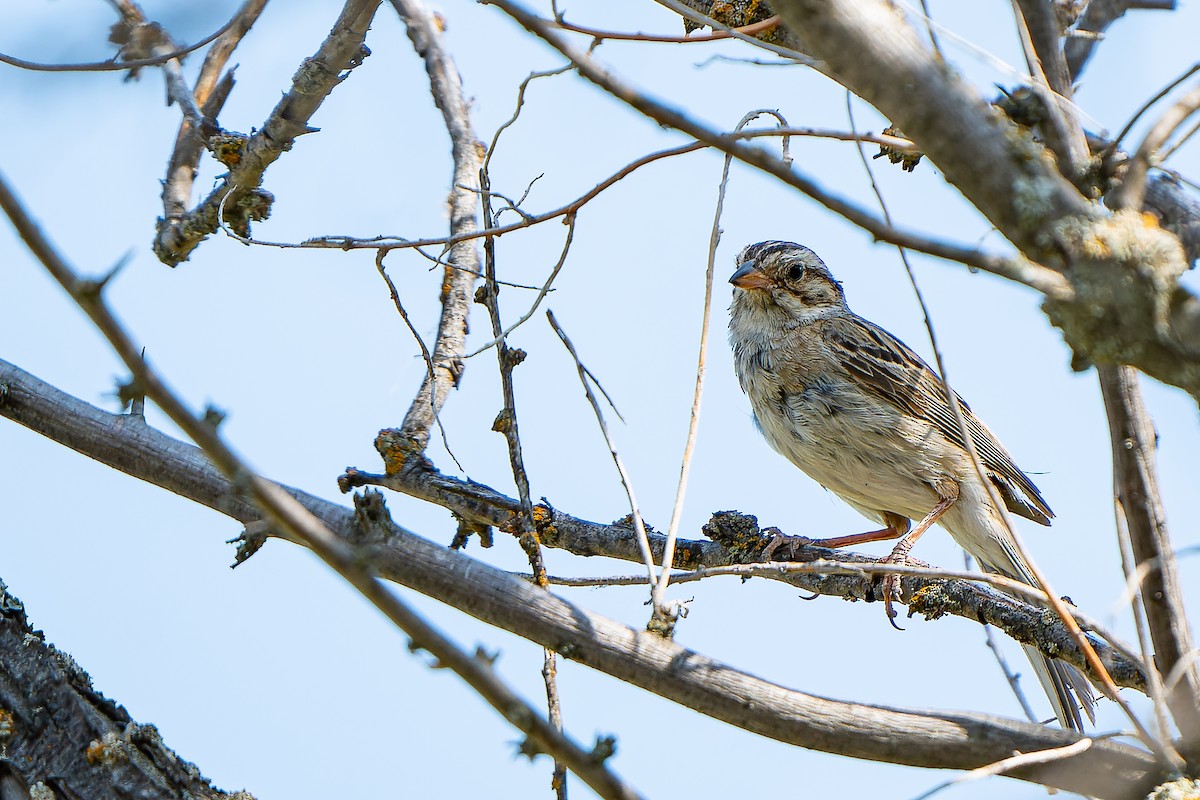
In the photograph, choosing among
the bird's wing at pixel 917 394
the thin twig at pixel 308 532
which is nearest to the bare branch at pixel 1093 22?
the thin twig at pixel 308 532

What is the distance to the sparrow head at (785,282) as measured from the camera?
571 cm

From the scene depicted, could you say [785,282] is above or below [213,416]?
above

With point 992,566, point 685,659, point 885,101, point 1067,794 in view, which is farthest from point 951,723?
point 992,566

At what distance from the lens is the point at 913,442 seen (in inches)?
203

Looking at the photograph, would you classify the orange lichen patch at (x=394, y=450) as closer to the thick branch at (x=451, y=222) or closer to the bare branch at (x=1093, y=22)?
the thick branch at (x=451, y=222)

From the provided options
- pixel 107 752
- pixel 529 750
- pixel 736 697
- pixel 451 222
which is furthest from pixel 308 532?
pixel 451 222

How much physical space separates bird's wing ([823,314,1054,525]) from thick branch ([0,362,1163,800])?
302cm

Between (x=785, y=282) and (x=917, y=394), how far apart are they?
35.3 inches

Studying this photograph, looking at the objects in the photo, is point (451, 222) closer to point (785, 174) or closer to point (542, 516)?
point (542, 516)

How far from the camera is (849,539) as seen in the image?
531cm

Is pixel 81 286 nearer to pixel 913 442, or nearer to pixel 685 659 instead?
pixel 685 659

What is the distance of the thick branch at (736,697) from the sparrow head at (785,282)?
11.3 feet

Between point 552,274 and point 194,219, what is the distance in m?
1.95

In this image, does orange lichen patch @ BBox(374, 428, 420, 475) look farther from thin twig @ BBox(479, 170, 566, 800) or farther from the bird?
the bird
